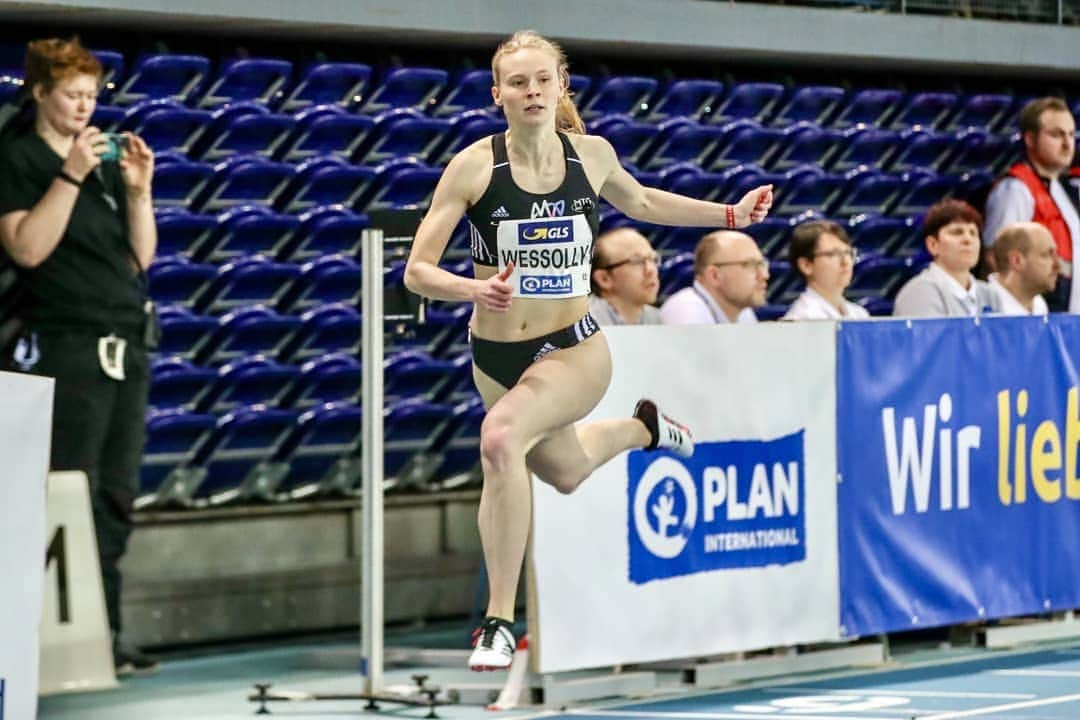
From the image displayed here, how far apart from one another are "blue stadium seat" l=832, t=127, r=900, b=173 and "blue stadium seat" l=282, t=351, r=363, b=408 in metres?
3.78

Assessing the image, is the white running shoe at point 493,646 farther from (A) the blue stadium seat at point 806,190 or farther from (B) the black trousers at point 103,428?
(A) the blue stadium seat at point 806,190

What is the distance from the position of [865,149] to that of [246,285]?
4.57 metres

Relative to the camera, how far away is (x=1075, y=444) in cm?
1044

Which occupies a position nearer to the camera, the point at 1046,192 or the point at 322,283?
the point at 322,283

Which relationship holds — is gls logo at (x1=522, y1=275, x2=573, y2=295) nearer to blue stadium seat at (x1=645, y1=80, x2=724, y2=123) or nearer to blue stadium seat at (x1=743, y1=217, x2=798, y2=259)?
blue stadium seat at (x1=645, y1=80, x2=724, y2=123)

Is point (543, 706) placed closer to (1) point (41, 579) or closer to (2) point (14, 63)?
(1) point (41, 579)

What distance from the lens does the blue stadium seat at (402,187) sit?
11.3 m

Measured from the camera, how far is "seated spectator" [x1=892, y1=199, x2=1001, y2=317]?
10688mm

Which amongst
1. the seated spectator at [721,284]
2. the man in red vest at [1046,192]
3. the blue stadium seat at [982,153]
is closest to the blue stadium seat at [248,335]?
the seated spectator at [721,284]

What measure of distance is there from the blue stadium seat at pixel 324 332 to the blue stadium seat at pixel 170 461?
64cm

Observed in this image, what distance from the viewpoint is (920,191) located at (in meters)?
14.0

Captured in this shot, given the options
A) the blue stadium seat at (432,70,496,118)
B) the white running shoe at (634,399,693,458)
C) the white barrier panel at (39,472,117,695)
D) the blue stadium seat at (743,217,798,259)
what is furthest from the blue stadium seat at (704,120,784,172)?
the white barrier panel at (39,472,117,695)

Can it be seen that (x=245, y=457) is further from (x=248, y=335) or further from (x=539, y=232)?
(x=539, y=232)

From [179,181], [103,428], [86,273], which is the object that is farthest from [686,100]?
[103,428]
